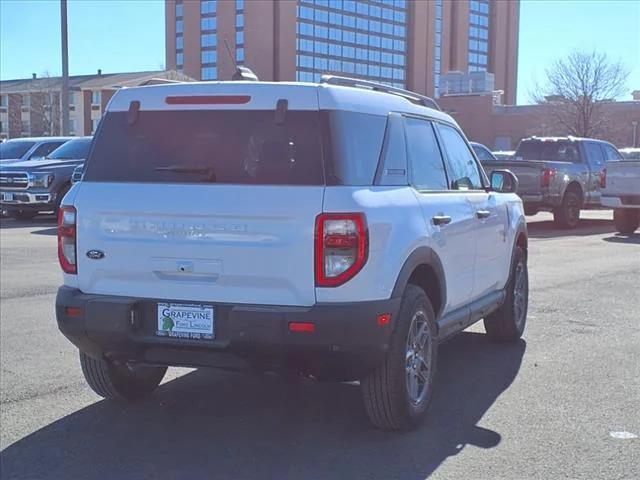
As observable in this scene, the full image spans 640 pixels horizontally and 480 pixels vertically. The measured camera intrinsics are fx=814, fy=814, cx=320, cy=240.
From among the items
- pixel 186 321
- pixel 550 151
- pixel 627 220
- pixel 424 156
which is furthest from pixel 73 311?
pixel 550 151

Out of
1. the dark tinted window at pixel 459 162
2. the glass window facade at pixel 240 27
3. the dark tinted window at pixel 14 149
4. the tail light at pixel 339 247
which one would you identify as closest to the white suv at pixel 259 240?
the tail light at pixel 339 247

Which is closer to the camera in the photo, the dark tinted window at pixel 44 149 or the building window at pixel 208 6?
the dark tinted window at pixel 44 149

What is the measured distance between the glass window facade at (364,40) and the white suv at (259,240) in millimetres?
111563

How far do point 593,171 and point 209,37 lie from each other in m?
97.3

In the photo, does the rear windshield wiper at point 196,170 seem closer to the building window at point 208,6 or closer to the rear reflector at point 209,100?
the rear reflector at point 209,100

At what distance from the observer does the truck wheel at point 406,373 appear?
→ 4488 millimetres

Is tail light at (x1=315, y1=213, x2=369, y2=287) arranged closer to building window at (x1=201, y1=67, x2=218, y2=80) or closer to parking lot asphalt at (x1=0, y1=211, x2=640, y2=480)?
parking lot asphalt at (x1=0, y1=211, x2=640, y2=480)

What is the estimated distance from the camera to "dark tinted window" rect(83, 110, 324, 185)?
171 inches

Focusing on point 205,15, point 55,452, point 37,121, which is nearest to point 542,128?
point 37,121

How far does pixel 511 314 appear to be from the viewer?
22.7 ft

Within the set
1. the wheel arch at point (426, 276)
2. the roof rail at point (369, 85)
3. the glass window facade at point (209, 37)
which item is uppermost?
the glass window facade at point (209, 37)

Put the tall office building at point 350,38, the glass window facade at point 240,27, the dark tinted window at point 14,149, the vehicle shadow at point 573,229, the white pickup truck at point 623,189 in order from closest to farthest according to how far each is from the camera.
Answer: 1. the white pickup truck at point 623,189
2. the vehicle shadow at point 573,229
3. the dark tinted window at point 14,149
4. the tall office building at point 350,38
5. the glass window facade at point 240,27

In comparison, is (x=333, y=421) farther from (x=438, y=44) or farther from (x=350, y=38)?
(x=438, y=44)

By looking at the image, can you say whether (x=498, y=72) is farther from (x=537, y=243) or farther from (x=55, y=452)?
(x=55, y=452)
